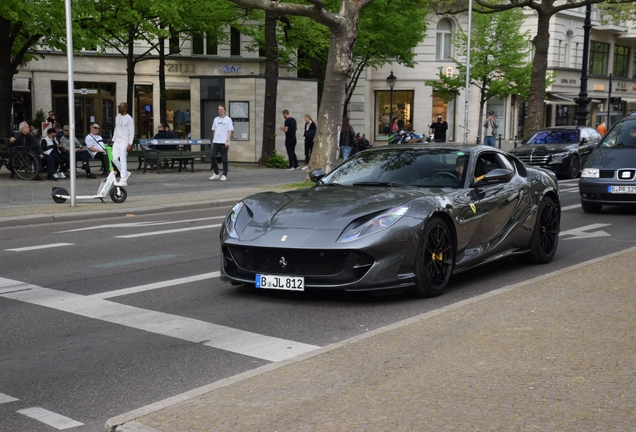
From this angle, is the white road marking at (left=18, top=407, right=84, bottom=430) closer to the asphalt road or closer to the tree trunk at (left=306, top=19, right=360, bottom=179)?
the asphalt road

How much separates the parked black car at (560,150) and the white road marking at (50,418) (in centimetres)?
2179

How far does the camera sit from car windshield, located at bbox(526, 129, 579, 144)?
26375mm

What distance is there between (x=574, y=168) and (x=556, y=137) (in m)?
1.50

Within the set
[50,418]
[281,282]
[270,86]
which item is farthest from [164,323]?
[270,86]

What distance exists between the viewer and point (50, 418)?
4703mm

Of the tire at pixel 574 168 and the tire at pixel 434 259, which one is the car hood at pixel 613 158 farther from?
the tire at pixel 574 168

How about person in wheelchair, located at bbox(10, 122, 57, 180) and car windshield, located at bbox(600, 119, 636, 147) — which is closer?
car windshield, located at bbox(600, 119, 636, 147)

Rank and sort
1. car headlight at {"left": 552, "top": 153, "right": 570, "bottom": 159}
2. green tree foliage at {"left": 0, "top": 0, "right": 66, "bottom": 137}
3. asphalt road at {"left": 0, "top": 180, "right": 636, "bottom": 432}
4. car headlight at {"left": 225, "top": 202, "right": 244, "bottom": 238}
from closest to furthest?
asphalt road at {"left": 0, "top": 180, "right": 636, "bottom": 432} → car headlight at {"left": 225, "top": 202, "right": 244, "bottom": 238} → green tree foliage at {"left": 0, "top": 0, "right": 66, "bottom": 137} → car headlight at {"left": 552, "top": 153, "right": 570, "bottom": 159}

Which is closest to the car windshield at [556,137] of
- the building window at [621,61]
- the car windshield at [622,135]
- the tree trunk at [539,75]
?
the tree trunk at [539,75]

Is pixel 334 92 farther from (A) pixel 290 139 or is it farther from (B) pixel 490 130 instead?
(B) pixel 490 130

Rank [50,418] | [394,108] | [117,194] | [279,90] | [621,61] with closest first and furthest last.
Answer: [50,418]
[117,194]
[279,90]
[394,108]
[621,61]

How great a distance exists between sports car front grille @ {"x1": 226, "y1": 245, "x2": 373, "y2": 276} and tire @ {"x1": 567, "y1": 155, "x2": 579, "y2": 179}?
770 inches

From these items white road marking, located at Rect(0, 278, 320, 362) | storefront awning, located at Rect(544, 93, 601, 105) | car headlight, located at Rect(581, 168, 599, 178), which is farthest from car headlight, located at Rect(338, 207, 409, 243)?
storefront awning, located at Rect(544, 93, 601, 105)

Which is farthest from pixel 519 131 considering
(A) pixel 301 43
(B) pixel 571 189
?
(B) pixel 571 189
